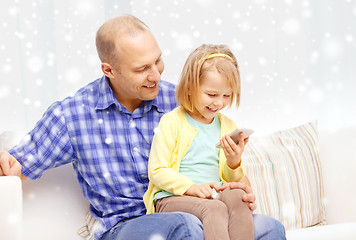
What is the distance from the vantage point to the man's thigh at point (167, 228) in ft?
4.53

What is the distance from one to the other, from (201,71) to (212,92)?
8 cm

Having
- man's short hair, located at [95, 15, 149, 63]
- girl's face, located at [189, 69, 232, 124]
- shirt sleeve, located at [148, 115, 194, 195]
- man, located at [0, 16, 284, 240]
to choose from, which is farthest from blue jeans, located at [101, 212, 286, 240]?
man's short hair, located at [95, 15, 149, 63]

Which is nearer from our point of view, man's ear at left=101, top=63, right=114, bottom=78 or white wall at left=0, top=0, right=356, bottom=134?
man's ear at left=101, top=63, right=114, bottom=78

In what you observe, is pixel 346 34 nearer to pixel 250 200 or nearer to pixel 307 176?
pixel 307 176

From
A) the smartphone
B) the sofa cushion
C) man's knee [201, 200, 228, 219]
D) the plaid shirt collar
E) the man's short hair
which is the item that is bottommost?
the sofa cushion

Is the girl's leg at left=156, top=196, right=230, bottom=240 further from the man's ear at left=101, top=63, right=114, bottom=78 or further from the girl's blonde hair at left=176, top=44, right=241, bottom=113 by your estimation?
the man's ear at left=101, top=63, right=114, bottom=78

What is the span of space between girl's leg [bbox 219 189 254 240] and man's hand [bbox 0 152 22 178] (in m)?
0.69

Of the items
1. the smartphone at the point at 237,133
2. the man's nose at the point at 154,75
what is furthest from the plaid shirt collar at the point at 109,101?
the smartphone at the point at 237,133

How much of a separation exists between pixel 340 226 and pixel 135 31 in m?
1.01

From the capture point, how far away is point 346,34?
2777mm

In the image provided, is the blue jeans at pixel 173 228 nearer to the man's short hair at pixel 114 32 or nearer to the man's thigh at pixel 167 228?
the man's thigh at pixel 167 228

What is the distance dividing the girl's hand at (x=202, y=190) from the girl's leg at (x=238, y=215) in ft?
0.13

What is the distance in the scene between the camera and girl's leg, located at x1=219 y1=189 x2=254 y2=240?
1.42 m

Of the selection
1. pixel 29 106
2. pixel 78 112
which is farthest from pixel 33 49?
pixel 78 112
